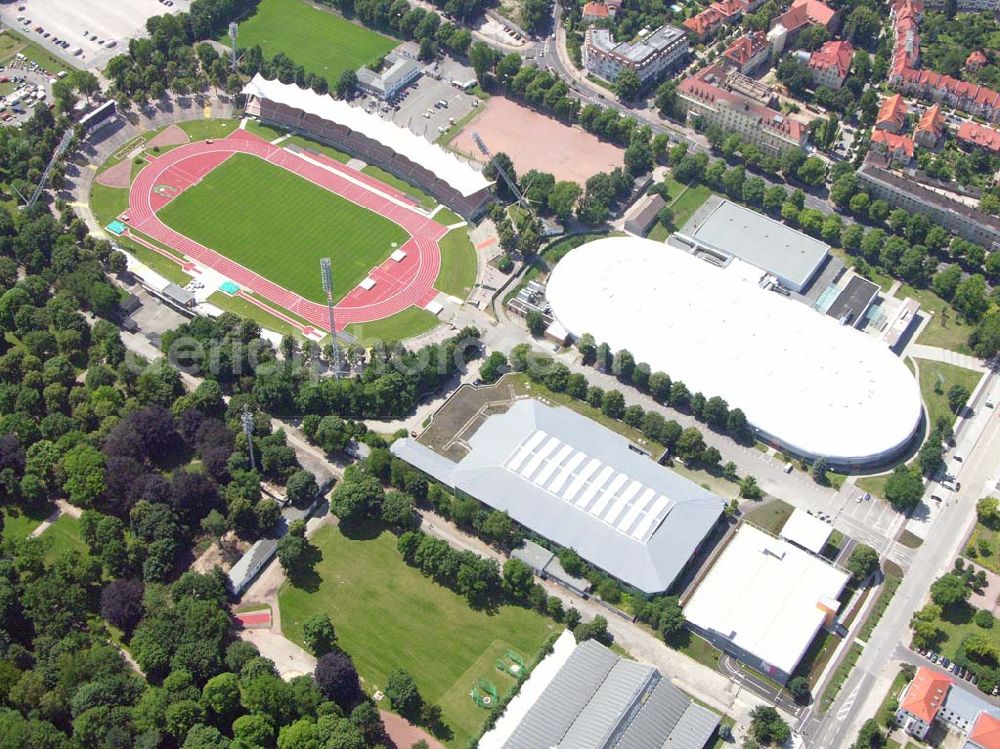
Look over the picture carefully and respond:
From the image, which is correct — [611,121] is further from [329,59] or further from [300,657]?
[300,657]

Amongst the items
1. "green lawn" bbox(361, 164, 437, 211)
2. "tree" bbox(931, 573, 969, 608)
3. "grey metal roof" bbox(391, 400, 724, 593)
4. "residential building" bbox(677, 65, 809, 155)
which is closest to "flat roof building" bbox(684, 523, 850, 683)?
"grey metal roof" bbox(391, 400, 724, 593)

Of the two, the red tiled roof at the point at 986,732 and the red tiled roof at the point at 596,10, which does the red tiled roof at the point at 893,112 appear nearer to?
the red tiled roof at the point at 596,10

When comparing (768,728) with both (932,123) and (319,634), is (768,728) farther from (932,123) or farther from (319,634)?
(932,123)

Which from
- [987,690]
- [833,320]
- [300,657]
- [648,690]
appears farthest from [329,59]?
[987,690]

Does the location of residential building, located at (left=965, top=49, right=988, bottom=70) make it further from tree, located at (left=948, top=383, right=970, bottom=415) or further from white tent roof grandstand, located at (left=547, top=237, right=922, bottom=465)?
tree, located at (left=948, top=383, right=970, bottom=415)

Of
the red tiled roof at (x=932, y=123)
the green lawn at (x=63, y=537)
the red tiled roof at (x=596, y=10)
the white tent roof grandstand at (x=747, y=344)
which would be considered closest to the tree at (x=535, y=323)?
the white tent roof grandstand at (x=747, y=344)

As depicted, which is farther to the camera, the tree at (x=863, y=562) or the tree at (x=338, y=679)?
the tree at (x=863, y=562)
